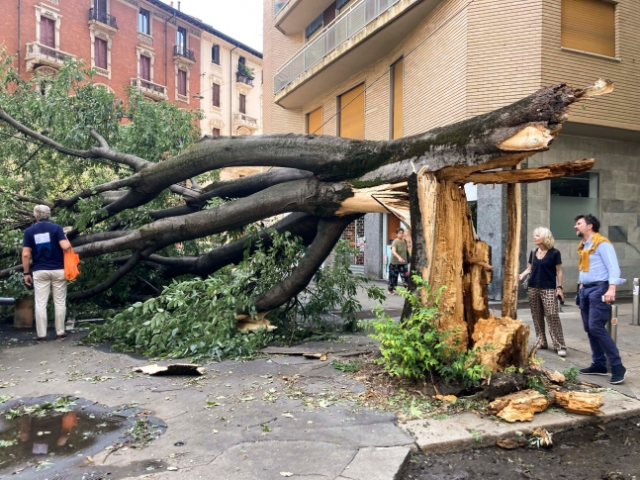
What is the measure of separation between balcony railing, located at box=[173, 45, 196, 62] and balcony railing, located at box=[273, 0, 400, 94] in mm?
20465

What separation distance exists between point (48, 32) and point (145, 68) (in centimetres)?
782

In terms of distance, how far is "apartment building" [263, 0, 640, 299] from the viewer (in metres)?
10.9

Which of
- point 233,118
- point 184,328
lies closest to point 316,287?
point 184,328

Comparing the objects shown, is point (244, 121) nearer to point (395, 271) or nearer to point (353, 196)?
point (395, 271)

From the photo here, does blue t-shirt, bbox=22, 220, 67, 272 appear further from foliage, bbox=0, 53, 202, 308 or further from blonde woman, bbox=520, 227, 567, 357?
blonde woman, bbox=520, 227, 567, 357

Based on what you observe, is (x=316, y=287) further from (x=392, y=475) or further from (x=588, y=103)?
(x=588, y=103)

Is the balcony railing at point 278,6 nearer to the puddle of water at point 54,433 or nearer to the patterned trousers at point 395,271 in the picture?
the patterned trousers at point 395,271

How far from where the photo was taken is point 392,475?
10.0 feet

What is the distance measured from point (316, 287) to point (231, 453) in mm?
4351

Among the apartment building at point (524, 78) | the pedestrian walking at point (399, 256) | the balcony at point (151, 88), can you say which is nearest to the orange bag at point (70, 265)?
the pedestrian walking at point (399, 256)

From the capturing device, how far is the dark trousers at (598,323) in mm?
4910

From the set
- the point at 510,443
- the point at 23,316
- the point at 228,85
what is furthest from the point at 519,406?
the point at 228,85

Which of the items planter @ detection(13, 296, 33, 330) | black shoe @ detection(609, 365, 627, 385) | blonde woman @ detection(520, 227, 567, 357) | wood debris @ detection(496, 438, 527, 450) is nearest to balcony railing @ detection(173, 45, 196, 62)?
planter @ detection(13, 296, 33, 330)

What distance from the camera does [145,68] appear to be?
36188 mm
